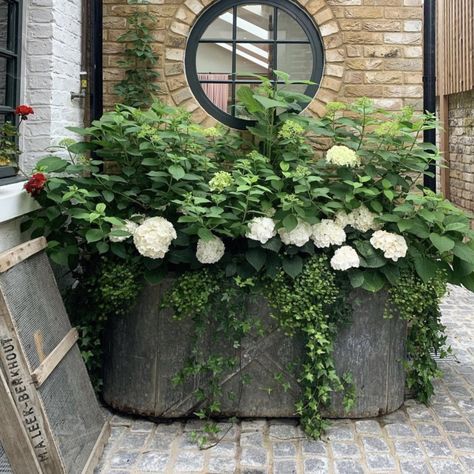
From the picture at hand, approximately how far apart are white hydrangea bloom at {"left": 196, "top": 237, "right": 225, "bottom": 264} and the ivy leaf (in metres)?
0.34

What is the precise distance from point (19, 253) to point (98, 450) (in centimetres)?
99

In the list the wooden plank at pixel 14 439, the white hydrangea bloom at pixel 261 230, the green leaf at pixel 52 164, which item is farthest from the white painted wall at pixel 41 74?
the wooden plank at pixel 14 439

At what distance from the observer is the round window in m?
3.86

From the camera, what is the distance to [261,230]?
2994mm

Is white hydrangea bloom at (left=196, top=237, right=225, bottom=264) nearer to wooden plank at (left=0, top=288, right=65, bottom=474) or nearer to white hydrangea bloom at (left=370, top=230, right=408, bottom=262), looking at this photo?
white hydrangea bloom at (left=370, top=230, right=408, bottom=262)

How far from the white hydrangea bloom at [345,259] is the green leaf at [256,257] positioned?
0.36m

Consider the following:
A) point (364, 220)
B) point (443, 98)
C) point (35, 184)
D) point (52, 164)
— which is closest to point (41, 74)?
point (52, 164)

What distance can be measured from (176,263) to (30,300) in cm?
81

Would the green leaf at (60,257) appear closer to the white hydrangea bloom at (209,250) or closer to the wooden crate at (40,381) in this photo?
the wooden crate at (40,381)

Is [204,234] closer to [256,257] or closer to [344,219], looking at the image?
[256,257]

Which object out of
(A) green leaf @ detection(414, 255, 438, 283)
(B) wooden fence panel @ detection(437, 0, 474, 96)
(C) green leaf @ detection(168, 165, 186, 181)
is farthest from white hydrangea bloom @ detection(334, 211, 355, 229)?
(B) wooden fence panel @ detection(437, 0, 474, 96)

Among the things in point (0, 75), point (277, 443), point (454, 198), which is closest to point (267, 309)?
point (277, 443)

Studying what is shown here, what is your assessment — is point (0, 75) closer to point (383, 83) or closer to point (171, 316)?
point (171, 316)

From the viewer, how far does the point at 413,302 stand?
10.2 ft
